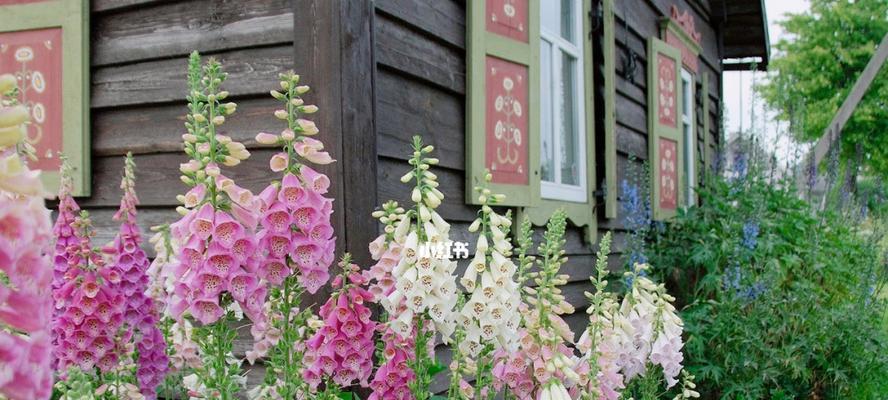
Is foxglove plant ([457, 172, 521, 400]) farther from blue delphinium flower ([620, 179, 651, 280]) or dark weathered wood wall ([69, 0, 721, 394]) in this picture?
blue delphinium flower ([620, 179, 651, 280])

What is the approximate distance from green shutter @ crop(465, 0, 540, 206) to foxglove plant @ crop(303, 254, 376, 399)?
1.63 meters

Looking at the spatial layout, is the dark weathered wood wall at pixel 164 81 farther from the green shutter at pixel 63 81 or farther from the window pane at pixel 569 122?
the window pane at pixel 569 122

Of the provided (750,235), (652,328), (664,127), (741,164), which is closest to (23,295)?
(652,328)

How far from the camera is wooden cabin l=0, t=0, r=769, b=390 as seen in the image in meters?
2.80

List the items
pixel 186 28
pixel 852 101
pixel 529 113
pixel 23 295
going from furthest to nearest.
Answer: pixel 852 101, pixel 529 113, pixel 186 28, pixel 23 295

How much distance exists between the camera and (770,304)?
4711mm

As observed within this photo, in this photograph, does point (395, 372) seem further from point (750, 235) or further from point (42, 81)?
point (750, 235)

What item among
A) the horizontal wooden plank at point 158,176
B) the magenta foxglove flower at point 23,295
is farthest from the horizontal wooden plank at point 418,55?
the magenta foxglove flower at point 23,295

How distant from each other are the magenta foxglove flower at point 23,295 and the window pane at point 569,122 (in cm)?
429

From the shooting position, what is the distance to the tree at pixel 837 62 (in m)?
22.2

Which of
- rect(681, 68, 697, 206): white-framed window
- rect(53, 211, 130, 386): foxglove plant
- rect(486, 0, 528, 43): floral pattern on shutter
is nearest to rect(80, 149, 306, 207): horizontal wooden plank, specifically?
rect(53, 211, 130, 386): foxglove plant

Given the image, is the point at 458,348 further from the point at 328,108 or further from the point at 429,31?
the point at 429,31

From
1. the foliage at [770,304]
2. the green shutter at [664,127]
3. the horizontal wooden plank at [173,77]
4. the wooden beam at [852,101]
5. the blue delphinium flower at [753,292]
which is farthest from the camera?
the wooden beam at [852,101]

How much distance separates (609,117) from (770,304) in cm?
151
